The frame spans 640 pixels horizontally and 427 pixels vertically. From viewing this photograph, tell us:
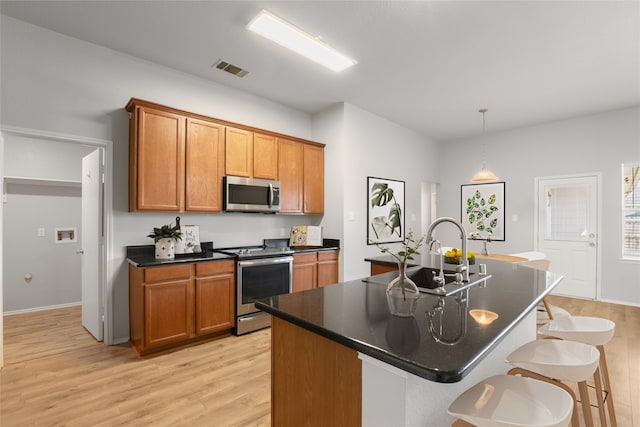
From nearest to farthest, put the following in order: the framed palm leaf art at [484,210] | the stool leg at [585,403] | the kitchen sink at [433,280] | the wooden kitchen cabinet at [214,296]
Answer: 1. the stool leg at [585,403]
2. the kitchen sink at [433,280]
3. the wooden kitchen cabinet at [214,296]
4. the framed palm leaf art at [484,210]

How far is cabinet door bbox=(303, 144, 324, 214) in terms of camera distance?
14.4ft

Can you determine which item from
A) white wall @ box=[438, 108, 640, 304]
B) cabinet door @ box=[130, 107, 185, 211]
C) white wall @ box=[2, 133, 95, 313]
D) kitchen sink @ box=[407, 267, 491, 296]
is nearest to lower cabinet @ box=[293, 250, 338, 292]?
cabinet door @ box=[130, 107, 185, 211]

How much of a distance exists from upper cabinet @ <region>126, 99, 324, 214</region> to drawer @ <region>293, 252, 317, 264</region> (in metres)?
0.64

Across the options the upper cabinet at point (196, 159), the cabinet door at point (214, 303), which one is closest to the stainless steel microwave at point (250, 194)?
the upper cabinet at point (196, 159)

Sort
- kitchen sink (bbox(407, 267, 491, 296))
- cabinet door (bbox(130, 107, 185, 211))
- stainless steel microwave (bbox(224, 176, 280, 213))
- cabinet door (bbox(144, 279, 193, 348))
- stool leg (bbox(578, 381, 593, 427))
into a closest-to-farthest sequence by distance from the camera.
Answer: stool leg (bbox(578, 381, 593, 427)) → kitchen sink (bbox(407, 267, 491, 296)) → cabinet door (bbox(144, 279, 193, 348)) → cabinet door (bbox(130, 107, 185, 211)) → stainless steel microwave (bbox(224, 176, 280, 213))

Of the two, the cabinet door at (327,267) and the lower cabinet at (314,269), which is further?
the cabinet door at (327,267)

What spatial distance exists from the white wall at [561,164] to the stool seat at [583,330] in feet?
13.6

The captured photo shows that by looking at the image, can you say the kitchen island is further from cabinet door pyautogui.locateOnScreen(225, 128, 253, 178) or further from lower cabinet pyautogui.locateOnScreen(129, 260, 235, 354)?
cabinet door pyautogui.locateOnScreen(225, 128, 253, 178)

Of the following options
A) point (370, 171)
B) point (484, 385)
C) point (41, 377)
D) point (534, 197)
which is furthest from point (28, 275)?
point (534, 197)

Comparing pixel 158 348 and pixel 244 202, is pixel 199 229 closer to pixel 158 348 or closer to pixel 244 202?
pixel 244 202

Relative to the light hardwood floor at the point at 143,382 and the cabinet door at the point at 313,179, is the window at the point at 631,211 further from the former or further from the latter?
the cabinet door at the point at 313,179

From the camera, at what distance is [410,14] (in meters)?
2.50

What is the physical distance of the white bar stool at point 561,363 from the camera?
1218mm

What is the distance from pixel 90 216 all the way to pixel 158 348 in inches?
64.0
